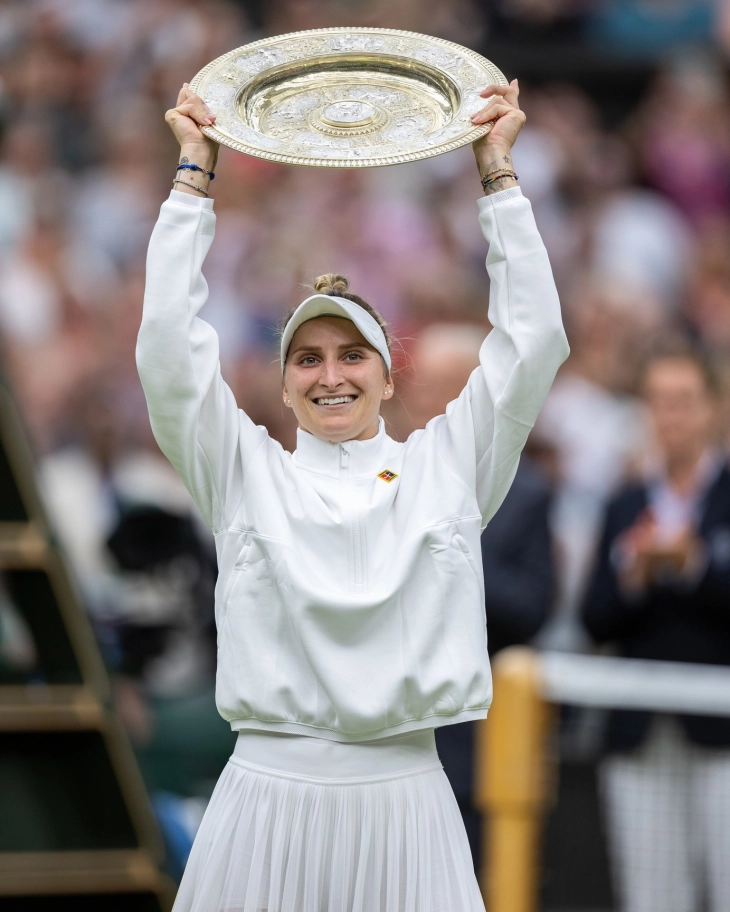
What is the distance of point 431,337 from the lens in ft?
16.7

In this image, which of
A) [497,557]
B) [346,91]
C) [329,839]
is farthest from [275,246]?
[329,839]

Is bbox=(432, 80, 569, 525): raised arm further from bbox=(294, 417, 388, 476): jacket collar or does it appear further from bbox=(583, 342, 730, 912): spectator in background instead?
bbox=(583, 342, 730, 912): spectator in background

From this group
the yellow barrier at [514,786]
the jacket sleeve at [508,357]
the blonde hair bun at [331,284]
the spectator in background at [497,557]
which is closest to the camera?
the jacket sleeve at [508,357]

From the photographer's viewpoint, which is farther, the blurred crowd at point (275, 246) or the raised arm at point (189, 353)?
the blurred crowd at point (275, 246)

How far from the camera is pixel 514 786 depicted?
3.43m

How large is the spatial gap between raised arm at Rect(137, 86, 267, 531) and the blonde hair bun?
292 millimetres

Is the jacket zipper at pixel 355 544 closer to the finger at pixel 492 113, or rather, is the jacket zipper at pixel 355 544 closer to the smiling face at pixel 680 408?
the finger at pixel 492 113

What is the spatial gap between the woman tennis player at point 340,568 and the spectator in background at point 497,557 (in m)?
1.37

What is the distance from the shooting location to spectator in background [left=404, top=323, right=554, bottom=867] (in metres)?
4.52

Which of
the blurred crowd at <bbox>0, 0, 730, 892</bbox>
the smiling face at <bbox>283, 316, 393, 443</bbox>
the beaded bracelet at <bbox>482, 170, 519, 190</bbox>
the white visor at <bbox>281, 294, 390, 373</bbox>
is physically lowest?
the blurred crowd at <bbox>0, 0, 730, 892</bbox>

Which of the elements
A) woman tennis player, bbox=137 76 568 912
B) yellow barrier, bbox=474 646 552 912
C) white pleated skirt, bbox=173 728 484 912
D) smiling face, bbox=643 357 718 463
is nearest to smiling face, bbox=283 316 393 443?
woman tennis player, bbox=137 76 568 912

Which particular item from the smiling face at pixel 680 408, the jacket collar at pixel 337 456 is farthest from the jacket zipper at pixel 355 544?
the smiling face at pixel 680 408

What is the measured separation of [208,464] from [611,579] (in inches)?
82.6

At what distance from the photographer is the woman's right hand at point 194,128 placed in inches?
117
